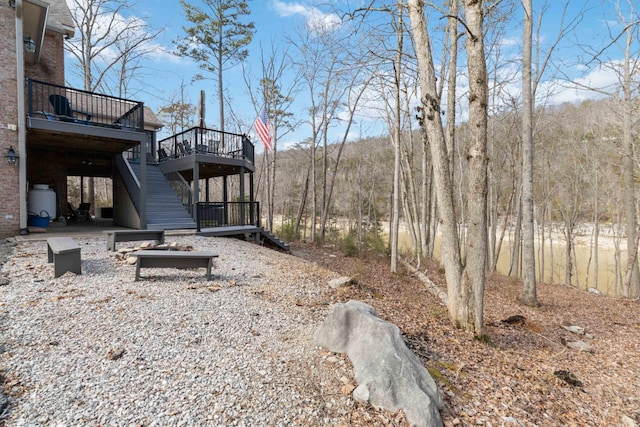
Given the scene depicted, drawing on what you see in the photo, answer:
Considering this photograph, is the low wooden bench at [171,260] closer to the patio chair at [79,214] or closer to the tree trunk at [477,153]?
the tree trunk at [477,153]

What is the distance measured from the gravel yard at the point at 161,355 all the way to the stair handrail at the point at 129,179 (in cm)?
564

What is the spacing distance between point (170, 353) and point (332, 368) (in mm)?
1397

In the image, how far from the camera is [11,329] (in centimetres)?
298

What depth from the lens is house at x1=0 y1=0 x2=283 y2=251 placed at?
7.76m

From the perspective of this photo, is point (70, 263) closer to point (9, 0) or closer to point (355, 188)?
point (9, 0)

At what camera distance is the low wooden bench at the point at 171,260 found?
4.70m

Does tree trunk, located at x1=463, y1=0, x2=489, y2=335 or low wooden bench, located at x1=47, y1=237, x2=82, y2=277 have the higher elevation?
tree trunk, located at x1=463, y1=0, x2=489, y2=335

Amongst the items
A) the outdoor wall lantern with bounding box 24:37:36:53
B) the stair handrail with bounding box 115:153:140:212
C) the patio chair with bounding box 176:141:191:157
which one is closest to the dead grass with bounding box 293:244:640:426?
the stair handrail with bounding box 115:153:140:212

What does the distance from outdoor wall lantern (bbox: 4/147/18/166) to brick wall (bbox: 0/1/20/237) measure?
79mm

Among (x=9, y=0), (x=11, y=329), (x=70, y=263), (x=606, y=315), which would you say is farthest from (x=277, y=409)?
(x=9, y=0)

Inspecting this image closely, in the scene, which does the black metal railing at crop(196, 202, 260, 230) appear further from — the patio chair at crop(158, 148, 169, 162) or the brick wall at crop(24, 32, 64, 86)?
the brick wall at crop(24, 32, 64, 86)

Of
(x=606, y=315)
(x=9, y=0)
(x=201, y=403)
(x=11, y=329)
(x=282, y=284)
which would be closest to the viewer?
(x=201, y=403)

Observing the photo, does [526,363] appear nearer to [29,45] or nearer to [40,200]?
[40,200]

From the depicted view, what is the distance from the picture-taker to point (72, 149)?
10.8 m
